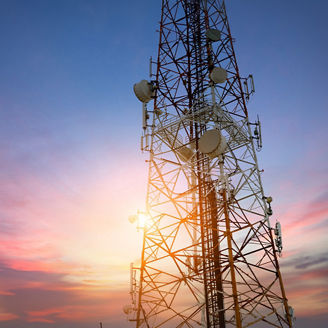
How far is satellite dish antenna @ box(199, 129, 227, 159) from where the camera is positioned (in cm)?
1944

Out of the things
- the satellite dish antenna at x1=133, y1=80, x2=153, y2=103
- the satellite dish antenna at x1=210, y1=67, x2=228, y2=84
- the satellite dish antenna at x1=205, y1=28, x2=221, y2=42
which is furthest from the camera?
the satellite dish antenna at x1=205, y1=28, x2=221, y2=42

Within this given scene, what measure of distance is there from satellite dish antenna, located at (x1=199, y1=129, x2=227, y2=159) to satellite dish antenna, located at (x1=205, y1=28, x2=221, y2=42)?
29.5 feet

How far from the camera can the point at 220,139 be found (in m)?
19.5

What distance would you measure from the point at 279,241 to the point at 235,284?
13.1 feet

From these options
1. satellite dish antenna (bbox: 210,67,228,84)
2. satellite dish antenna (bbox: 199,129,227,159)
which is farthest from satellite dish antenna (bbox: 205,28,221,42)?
satellite dish antenna (bbox: 199,129,227,159)

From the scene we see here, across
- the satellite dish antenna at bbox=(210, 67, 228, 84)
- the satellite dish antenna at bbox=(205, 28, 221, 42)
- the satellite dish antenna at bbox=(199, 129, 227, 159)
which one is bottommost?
the satellite dish antenna at bbox=(199, 129, 227, 159)

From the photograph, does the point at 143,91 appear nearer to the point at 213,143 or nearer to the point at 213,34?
the point at 213,34

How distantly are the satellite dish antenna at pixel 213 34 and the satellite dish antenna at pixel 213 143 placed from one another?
8.99 metres

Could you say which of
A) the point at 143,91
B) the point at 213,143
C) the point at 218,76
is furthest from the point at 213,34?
the point at 213,143

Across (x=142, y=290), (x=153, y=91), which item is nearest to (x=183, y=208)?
(x=142, y=290)

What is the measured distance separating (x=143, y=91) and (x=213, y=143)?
7.81m

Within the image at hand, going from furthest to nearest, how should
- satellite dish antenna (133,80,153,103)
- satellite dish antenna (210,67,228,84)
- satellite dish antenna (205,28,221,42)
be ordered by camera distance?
satellite dish antenna (205,28,221,42) < satellite dish antenna (133,80,153,103) < satellite dish antenna (210,67,228,84)

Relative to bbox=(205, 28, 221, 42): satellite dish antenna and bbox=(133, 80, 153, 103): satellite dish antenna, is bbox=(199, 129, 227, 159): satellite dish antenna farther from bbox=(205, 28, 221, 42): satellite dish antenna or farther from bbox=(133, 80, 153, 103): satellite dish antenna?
bbox=(205, 28, 221, 42): satellite dish antenna

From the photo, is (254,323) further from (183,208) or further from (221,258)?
(183,208)
